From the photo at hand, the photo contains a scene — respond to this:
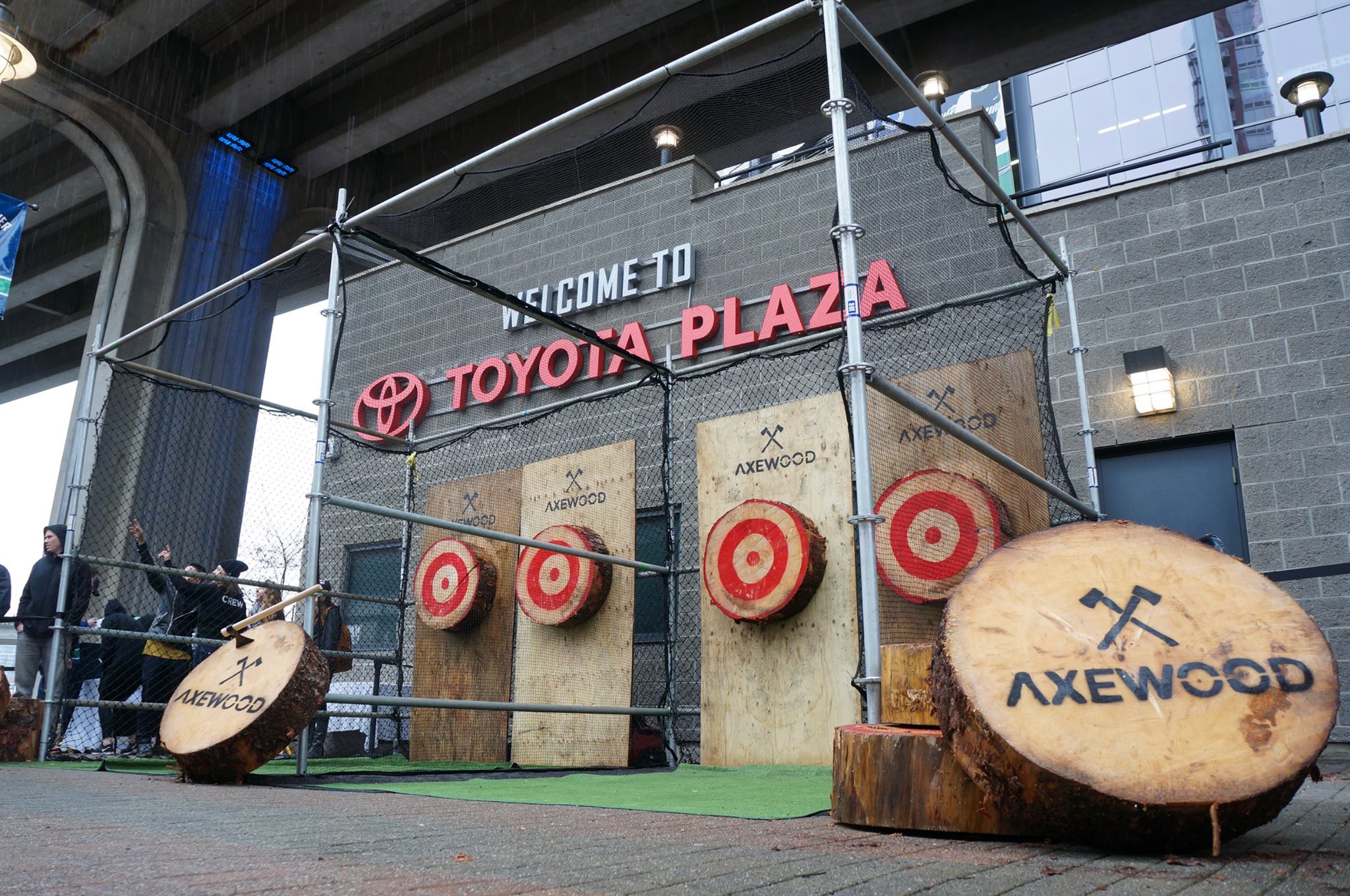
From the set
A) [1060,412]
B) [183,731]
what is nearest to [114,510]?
[183,731]

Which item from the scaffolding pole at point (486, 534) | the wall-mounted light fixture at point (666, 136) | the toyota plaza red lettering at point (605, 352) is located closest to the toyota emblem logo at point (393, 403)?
the toyota plaza red lettering at point (605, 352)

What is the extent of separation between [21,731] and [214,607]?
123 cm

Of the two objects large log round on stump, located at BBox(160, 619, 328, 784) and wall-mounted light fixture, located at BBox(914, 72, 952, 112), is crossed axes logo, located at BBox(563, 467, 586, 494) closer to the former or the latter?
large log round on stump, located at BBox(160, 619, 328, 784)

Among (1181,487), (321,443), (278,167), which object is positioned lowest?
(321,443)

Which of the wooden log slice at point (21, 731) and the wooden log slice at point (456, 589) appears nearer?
the wooden log slice at point (21, 731)

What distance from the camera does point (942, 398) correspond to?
488 centimetres

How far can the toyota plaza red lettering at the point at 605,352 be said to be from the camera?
7152mm

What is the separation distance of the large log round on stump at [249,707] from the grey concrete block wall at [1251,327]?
14.7ft

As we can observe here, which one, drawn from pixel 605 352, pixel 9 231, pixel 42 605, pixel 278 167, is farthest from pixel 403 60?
pixel 42 605

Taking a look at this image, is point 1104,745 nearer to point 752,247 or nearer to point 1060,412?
point 1060,412

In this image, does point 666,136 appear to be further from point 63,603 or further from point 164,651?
point 164,651

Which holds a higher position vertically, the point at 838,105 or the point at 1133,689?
the point at 838,105

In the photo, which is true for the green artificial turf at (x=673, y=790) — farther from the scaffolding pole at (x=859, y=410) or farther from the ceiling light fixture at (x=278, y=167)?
the ceiling light fixture at (x=278, y=167)

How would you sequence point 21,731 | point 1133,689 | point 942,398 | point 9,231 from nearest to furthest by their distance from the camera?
point 1133,689
point 942,398
point 21,731
point 9,231
